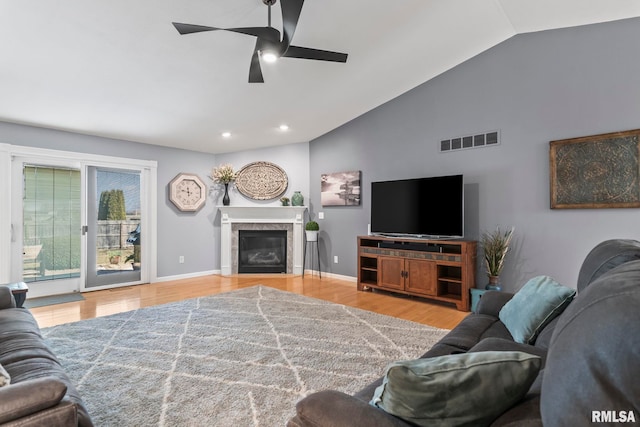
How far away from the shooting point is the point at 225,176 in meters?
6.41

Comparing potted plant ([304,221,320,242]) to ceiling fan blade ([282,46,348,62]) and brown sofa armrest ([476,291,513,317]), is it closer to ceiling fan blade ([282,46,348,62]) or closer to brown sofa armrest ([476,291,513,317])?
ceiling fan blade ([282,46,348,62])

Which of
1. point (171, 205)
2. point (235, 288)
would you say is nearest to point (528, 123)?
point (235, 288)

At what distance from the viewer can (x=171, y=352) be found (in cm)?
275

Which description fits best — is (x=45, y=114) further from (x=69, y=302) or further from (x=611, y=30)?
(x=611, y=30)

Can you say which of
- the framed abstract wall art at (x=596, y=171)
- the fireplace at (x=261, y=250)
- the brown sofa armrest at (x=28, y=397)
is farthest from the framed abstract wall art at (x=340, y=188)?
the brown sofa armrest at (x=28, y=397)

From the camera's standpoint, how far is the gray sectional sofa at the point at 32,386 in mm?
1037

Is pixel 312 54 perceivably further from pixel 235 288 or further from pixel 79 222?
pixel 79 222

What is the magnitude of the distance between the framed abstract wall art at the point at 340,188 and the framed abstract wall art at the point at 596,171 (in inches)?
109

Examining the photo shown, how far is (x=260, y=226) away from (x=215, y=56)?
3619 mm

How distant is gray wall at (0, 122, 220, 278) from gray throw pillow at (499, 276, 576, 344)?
5.57 m

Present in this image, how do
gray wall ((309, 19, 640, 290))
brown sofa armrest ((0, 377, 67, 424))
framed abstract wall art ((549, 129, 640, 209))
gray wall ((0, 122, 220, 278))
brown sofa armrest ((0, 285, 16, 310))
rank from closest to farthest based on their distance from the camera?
1. brown sofa armrest ((0, 377, 67, 424))
2. brown sofa armrest ((0, 285, 16, 310))
3. framed abstract wall art ((549, 129, 640, 209))
4. gray wall ((309, 19, 640, 290))
5. gray wall ((0, 122, 220, 278))

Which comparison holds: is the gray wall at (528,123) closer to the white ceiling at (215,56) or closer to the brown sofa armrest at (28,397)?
the white ceiling at (215,56)

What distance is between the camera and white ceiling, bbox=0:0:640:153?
8.83 ft

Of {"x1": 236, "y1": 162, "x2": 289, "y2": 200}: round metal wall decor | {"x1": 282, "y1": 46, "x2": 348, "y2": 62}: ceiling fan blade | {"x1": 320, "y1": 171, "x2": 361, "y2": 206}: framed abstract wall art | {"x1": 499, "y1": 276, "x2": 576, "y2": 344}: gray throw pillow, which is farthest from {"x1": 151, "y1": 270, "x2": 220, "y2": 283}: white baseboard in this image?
{"x1": 499, "y1": 276, "x2": 576, "y2": 344}: gray throw pillow
